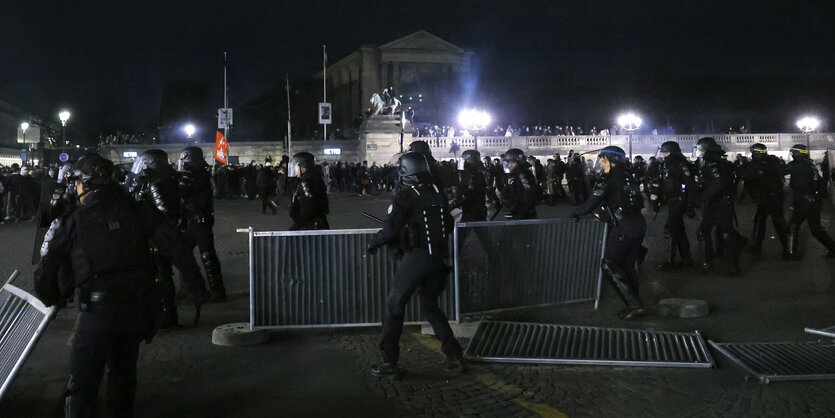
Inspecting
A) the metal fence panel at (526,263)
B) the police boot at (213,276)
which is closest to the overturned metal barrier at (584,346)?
the metal fence panel at (526,263)

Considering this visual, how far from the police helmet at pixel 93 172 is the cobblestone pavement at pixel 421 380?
5.45ft

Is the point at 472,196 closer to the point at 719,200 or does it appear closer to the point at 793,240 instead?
the point at 719,200

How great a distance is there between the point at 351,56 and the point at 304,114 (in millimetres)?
12004

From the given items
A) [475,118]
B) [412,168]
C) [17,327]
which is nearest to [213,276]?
[412,168]

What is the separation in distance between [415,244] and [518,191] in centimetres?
429

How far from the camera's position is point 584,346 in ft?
19.4

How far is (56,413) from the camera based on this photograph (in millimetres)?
4559

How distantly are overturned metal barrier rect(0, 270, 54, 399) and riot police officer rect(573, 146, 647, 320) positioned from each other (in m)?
4.83

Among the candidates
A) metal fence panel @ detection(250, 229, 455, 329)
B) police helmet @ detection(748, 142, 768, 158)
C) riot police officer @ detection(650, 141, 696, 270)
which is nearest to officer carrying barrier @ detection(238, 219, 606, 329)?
metal fence panel @ detection(250, 229, 455, 329)

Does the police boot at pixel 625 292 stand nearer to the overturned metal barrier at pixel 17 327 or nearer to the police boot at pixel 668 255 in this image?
the police boot at pixel 668 255

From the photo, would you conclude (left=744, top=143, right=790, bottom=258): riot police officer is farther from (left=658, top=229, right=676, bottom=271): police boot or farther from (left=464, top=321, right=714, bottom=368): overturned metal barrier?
(left=464, top=321, right=714, bottom=368): overturned metal barrier

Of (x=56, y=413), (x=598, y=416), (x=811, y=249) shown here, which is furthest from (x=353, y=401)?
(x=811, y=249)

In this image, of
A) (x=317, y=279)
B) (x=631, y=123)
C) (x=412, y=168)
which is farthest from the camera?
(x=631, y=123)

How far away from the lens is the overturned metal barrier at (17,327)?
12.0 feet
